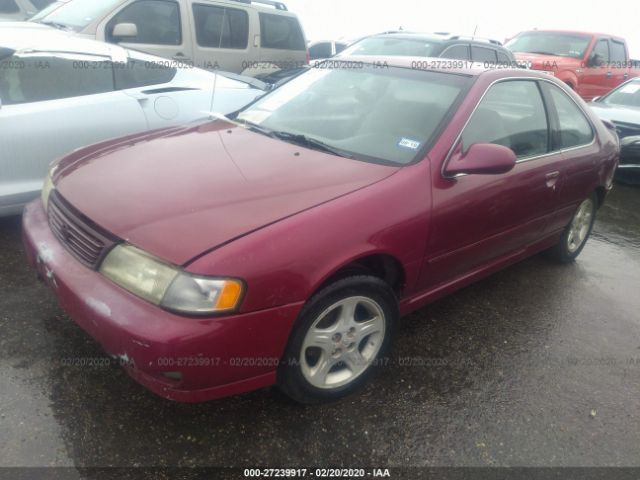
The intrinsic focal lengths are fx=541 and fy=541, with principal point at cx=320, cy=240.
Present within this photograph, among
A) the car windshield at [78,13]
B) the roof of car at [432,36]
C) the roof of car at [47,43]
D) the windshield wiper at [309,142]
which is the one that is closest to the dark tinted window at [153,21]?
the car windshield at [78,13]

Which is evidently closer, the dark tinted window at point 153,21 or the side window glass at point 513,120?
the side window glass at point 513,120

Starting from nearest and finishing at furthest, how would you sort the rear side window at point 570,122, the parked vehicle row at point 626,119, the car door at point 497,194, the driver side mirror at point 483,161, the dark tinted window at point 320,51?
the driver side mirror at point 483,161, the car door at point 497,194, the rear side window at point 570,122, the parked vehicle row at point 626,119, the dark tinted window at point 320,51

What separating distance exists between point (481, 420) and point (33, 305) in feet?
7.79

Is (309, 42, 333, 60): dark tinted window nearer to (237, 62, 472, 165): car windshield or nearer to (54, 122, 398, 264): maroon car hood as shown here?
(237, 62, 472, 165): car windshield

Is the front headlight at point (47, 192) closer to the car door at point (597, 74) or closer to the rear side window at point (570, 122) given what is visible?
the rear side window at point (570, 122)

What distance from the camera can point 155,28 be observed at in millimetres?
6301

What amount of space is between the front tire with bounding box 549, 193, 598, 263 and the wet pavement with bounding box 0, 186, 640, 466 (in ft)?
2.64

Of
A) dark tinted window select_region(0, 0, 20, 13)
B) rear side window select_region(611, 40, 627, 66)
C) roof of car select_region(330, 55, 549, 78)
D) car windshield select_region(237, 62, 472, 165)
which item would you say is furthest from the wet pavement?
rear side window select_region(611, 40, 627, 66)

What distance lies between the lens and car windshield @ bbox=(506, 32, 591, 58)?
1021cm

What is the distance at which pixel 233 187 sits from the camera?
2.29m

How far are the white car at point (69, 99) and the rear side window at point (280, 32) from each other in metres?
3.56

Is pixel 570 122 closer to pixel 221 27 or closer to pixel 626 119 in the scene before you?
pixel 626 119

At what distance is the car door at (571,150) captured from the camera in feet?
11.3

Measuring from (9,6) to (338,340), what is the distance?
28.3 feet
